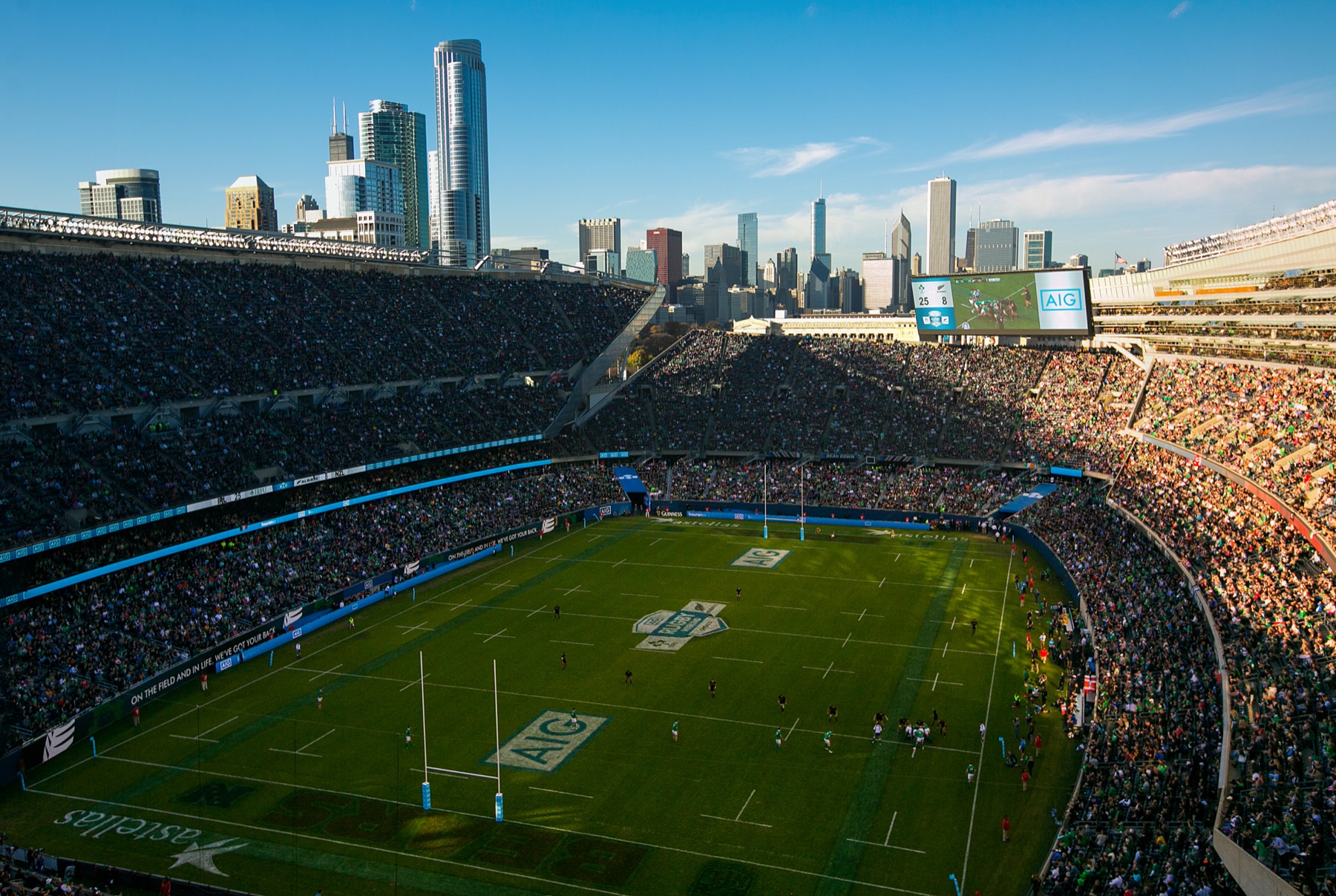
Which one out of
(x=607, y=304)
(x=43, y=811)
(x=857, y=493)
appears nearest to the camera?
(x=43, y=811)

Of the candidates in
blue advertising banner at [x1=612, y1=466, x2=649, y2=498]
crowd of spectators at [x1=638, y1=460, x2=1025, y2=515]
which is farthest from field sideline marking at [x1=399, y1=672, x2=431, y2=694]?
crowd of spectators at [x1=638, y1=460, x2=1025, y2=515]

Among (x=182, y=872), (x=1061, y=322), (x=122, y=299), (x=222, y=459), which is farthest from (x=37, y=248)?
(x=1061, y=322)

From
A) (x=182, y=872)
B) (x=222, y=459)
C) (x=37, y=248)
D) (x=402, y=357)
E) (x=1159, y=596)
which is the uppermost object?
(x=37, y=248)

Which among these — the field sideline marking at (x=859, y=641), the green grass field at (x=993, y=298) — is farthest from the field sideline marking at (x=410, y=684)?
the green grass field at (x=993, y=298)

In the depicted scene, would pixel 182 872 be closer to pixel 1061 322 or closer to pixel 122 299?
pixel 122 299

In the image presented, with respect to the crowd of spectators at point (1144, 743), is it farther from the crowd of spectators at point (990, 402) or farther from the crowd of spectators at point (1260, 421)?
the crowd of spectators at point (990, 402)

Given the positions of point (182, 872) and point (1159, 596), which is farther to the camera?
point (1159, 596)

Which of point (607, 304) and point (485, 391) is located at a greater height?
point (607, 304)
